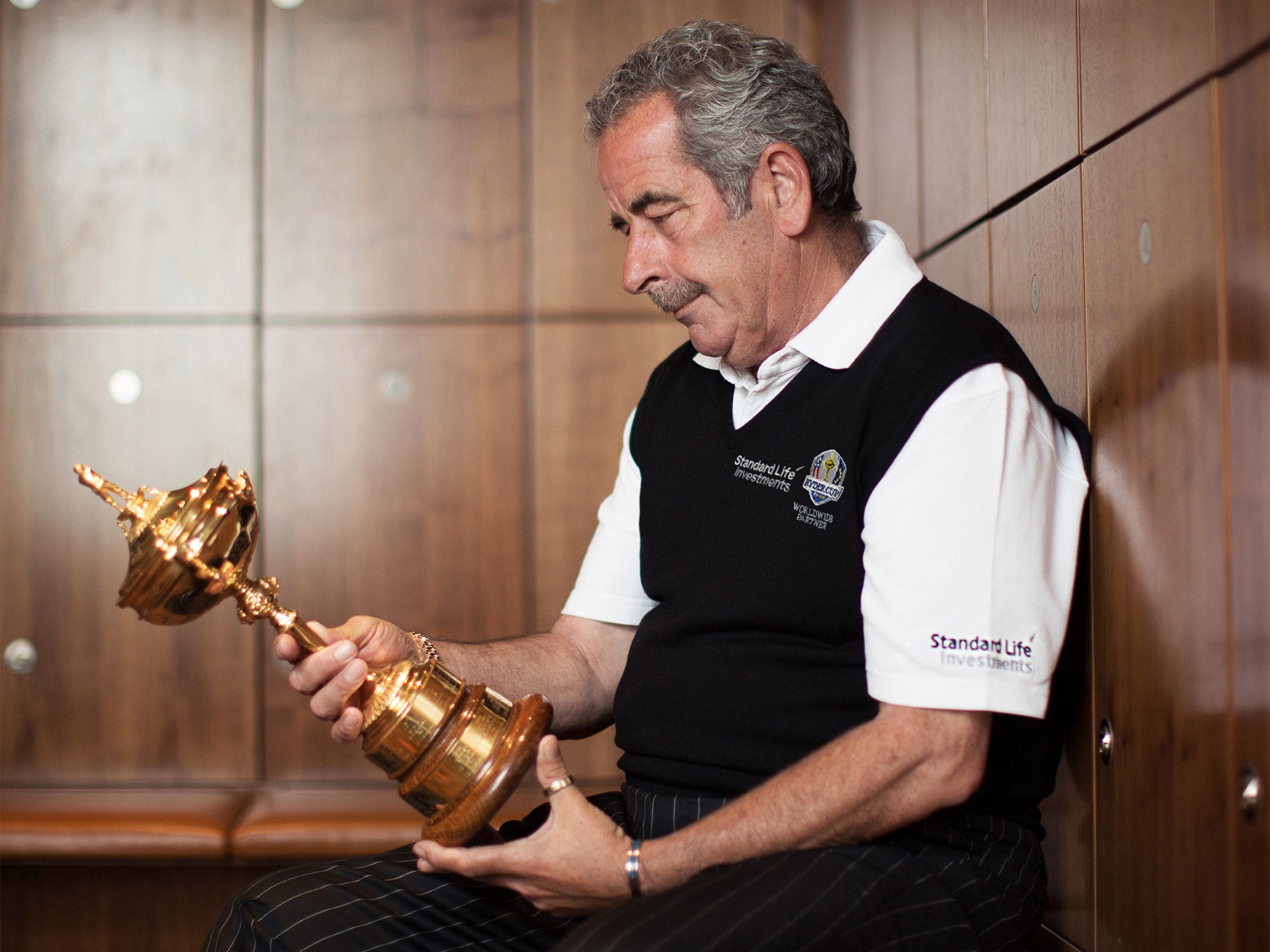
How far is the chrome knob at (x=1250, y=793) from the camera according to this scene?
1.06 m

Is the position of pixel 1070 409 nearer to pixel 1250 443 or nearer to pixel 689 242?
pixel 1250 443

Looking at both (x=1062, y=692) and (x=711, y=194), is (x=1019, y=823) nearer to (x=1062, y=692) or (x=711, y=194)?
(x=1062, y=692)

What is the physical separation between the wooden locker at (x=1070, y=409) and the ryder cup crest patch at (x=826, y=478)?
0.35 metres

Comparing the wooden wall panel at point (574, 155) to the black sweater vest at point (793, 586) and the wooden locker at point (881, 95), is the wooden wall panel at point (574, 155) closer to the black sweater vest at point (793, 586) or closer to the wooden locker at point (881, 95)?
the wooden locker at point (881, 95)

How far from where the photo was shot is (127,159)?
2.90 metres

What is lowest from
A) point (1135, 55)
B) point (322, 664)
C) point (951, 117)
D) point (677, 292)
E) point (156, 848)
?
point (156, 848)

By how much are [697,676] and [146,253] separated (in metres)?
2.12

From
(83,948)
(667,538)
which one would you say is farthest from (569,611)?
(83,948)

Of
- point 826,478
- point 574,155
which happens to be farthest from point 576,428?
point 826,478

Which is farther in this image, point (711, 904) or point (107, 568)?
point (107, 568)

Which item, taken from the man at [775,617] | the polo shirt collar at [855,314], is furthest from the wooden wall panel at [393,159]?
the polo shirt collar at [855,314]

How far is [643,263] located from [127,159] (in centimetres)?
192

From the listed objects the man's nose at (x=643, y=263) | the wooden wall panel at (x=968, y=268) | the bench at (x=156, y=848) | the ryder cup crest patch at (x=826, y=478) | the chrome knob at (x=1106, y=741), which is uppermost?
the wooden wall panel at (x=968, y=268)

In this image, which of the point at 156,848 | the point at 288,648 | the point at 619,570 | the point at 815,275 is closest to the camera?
the point at 288,648
